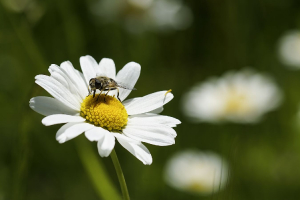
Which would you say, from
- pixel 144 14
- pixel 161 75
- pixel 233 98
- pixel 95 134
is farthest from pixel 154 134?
pixel 144 14

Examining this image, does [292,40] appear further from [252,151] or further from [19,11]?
[19,11]

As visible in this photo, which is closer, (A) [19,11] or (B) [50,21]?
(A) [19,11]

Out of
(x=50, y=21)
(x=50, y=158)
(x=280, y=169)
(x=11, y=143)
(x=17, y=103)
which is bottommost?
(x=280, y=169)

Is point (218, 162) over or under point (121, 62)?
under

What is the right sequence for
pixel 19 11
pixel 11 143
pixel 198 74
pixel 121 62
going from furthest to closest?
1. pixel 198 74
2. pixel 121 62
3. pixel 11 143
4. pixel 19 11

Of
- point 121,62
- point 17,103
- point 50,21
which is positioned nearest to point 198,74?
point 121,62

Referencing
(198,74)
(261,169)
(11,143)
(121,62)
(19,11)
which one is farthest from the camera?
(198,74)

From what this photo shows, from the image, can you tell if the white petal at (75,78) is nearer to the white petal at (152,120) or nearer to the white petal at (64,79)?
the white petal at (64,79)

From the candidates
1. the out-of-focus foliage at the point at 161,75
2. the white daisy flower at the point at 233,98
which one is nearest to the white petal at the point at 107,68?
the out-of-focus foliage at the point at 161,75
